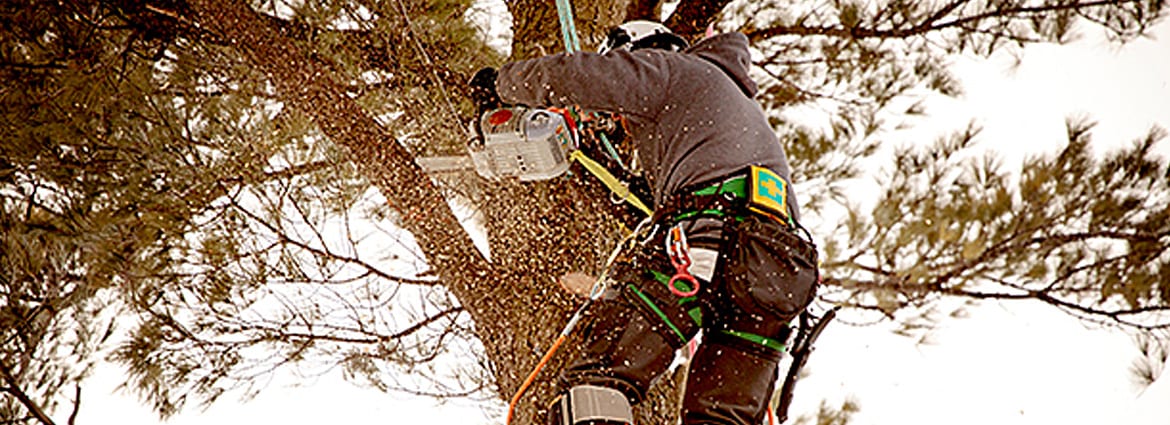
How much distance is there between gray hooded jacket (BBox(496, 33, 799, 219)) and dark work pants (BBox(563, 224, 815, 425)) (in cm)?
22

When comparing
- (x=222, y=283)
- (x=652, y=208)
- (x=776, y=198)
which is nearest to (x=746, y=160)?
(x=776, y=198)

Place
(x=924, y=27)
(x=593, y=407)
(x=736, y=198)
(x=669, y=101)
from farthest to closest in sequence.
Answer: (x=924, y=27) < (x=669, y=101) < (x=736, y=198) < (x=593, y=407)

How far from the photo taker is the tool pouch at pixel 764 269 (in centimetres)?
161

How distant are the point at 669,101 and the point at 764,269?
452 millimetres

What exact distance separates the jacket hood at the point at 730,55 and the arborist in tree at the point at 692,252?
1.6 inches

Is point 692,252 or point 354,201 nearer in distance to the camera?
point 692,252

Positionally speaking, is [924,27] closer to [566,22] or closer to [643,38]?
[643,38]

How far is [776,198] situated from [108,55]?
96.4 inches

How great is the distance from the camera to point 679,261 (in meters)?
1.58

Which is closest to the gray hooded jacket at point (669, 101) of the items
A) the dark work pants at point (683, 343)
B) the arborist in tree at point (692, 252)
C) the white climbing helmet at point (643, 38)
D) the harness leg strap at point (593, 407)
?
the arborist in tree at point (692, 252)

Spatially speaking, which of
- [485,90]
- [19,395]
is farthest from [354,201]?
[485,90]

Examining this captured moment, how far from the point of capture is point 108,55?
9.25ft

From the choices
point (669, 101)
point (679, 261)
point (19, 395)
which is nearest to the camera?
point (679, 261)

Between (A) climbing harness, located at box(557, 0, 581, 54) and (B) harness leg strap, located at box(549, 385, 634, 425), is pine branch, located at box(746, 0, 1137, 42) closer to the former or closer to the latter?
(A) climbing harness, located at box(557, 0, 581, 54)
